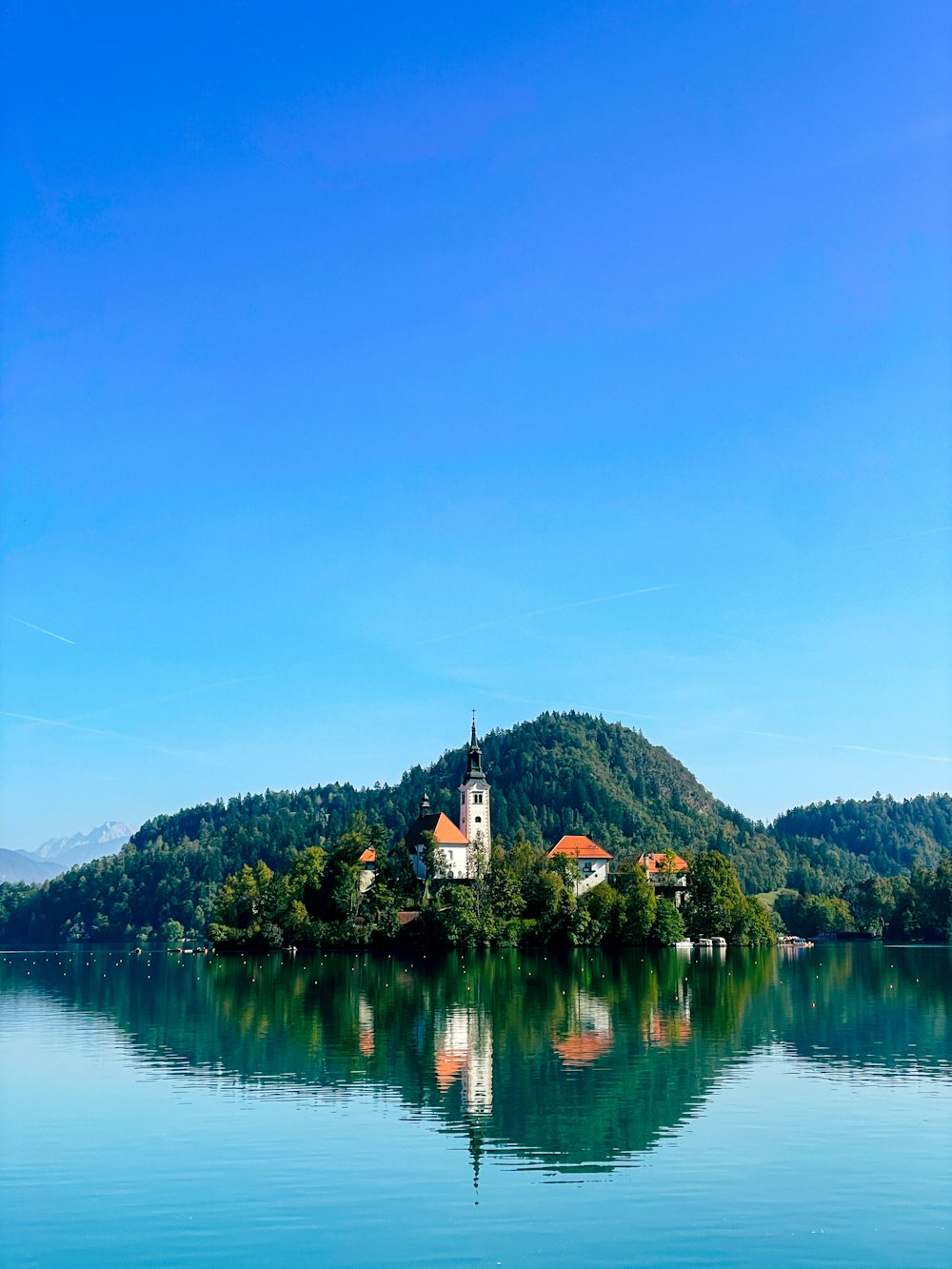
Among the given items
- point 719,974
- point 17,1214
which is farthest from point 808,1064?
point 719,974

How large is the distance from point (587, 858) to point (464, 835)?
2158cm

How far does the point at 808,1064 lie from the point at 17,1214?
90.5 feet

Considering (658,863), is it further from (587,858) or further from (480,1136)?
(480,1136)

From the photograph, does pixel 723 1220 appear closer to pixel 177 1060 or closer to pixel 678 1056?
pixel 678 1056

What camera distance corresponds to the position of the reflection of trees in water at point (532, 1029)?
1328 inches

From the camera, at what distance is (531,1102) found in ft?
111

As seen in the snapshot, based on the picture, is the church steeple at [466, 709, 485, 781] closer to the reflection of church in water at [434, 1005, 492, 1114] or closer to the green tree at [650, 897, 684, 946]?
the green tree at [650, 897, 684, 946]

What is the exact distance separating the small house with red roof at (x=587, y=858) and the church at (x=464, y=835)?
11.6 m

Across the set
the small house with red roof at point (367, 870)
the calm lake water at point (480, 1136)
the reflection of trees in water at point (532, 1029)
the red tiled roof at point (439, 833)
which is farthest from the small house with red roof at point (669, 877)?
the calm lake water at point (480, 1136)

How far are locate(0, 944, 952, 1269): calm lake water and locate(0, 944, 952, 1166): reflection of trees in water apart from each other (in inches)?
8.9

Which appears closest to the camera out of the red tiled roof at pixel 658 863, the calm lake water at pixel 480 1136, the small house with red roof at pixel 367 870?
the calm lake water at pixel 480 1136

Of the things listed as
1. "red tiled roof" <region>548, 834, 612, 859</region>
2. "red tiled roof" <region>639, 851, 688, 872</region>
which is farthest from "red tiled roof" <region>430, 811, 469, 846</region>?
"red tiled roof" <region>639, 851, 688, 872</region>

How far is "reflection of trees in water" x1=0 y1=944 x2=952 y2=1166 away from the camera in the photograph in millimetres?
33719

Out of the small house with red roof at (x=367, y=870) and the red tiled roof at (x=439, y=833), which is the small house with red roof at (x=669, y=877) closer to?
the red tiled roof at (x=439, y=833)
